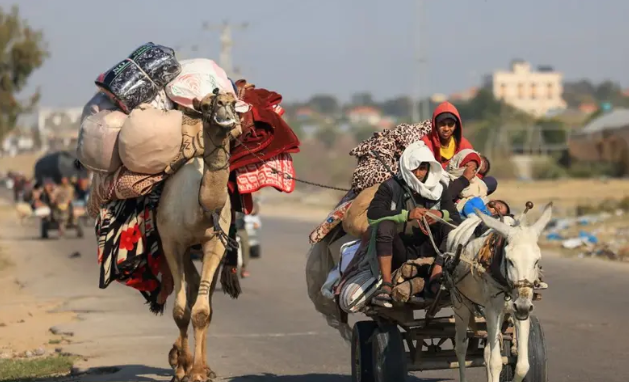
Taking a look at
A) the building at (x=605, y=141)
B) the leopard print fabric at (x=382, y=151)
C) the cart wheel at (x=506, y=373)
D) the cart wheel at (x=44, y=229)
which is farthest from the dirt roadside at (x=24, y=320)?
the building at (x=605, y=141)

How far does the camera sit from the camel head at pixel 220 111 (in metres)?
9.53

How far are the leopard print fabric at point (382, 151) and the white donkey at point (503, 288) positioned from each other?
4.41ft

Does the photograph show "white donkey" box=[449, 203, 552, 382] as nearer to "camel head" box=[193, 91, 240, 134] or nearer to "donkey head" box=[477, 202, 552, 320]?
"donkey head" box=[477, 202, 552, 320]

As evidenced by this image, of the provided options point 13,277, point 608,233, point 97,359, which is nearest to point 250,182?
point 97,359

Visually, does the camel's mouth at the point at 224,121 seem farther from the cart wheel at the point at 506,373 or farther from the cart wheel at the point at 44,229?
the cart wheel at the point at 44,229

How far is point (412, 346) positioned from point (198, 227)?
2.44 meters

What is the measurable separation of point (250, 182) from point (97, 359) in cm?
270

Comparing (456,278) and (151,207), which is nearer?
(456,278)

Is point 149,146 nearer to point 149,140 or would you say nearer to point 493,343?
point 149,140

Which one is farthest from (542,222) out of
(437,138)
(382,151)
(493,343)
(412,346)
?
(382,151)

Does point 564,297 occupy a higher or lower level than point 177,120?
lower

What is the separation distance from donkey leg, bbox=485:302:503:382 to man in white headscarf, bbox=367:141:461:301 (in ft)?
2.19

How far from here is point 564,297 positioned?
55.6 ft

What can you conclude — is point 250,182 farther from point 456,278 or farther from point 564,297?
point 564,297
